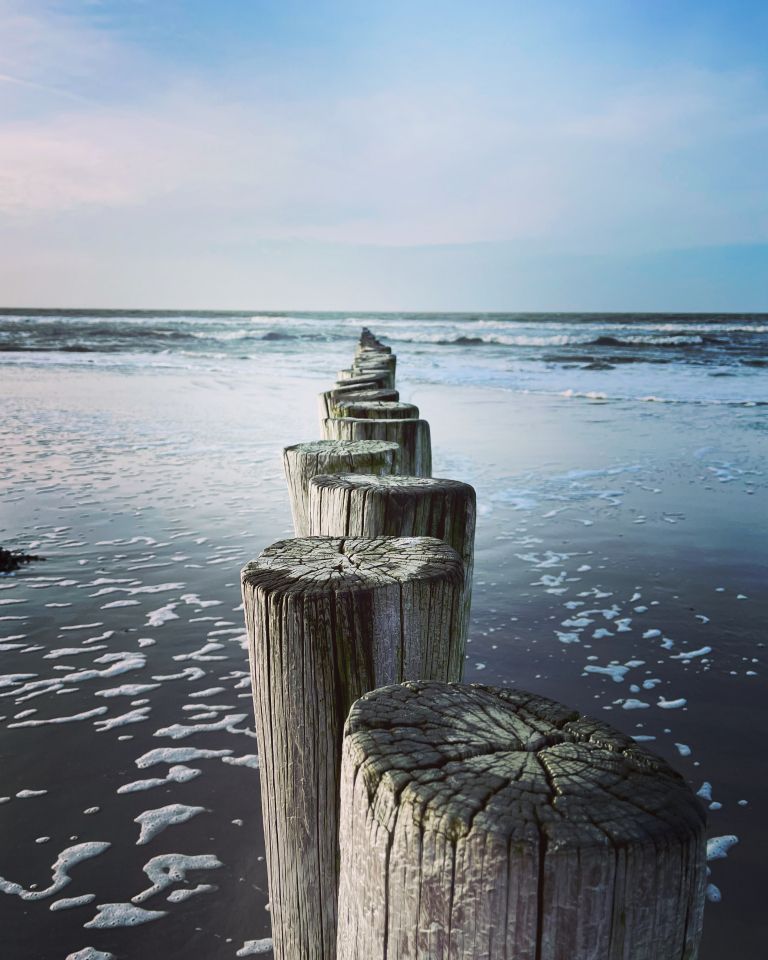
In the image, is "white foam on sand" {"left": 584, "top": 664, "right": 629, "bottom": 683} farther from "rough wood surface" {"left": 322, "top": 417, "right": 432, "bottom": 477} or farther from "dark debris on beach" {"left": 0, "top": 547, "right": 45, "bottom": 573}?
"dark debris on beach" {"left": 0, "top": 547, "right": 45, "bottom": 573}

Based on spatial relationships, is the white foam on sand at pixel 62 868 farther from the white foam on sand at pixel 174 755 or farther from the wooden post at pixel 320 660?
the wooden post at pixel 320 660

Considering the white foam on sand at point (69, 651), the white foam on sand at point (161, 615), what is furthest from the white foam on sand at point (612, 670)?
the white foam on sand at point (69, 651)

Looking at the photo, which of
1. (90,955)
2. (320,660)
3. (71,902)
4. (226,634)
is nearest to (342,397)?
(226,634)

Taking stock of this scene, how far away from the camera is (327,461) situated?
113 inches

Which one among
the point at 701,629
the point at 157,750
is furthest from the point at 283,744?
the point at 701,629

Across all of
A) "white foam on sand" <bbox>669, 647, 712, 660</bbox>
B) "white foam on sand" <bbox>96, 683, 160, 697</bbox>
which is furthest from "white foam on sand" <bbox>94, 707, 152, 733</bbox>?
"white foam on sand" <bbox>669, 647, 712, 660</bbox>

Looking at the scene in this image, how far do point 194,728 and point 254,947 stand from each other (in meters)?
1.26

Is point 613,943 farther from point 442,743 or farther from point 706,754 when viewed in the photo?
point 706,754

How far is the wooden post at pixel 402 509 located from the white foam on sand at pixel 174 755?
4.97 feet

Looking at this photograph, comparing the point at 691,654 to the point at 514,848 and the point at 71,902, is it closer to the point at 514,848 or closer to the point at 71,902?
the point at 71,902

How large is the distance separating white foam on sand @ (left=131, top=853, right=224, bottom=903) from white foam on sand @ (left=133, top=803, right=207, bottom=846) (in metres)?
0.12

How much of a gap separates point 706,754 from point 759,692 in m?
0.71

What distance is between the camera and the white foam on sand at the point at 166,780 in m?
3.09

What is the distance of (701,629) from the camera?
4676mm
